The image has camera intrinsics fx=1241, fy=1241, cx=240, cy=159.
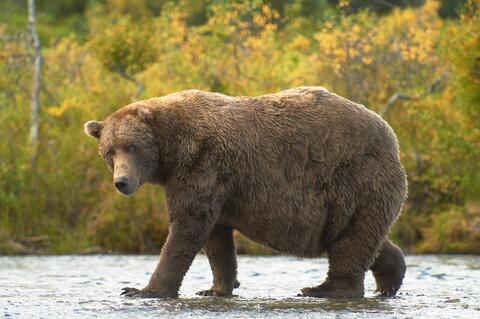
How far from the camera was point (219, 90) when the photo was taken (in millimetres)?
21203

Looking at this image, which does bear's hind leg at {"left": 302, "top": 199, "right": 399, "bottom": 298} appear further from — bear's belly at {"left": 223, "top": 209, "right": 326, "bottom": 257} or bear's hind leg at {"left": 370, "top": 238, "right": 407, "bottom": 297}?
bear's hind leg at {"left": 370, "top": 238, "right": 407, "bottom": 297}

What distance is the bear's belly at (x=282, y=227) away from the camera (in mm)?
9969

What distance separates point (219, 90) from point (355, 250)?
1124 cm

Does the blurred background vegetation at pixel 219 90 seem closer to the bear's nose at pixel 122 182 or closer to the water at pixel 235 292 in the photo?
the water at pixel 235 292

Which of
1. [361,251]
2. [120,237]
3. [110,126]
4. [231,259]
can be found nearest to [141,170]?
[110,126]

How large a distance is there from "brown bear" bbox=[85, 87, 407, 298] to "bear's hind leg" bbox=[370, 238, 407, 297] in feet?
0.20

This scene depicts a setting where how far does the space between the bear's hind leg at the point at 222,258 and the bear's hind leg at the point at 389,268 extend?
4.22 ft

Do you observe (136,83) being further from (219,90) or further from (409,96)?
(409,96)

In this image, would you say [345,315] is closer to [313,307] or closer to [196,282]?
[313,307]

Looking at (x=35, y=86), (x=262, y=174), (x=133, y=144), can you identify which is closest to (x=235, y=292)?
(x=262, y=174)

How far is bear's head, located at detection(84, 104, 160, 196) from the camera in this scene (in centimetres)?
961

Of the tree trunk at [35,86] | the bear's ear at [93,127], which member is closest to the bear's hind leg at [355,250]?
the bear's ear at [93,127]

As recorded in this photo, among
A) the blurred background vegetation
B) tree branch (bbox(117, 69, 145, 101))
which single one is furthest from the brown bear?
tree branch (bbox(117, 69, 145, 101))

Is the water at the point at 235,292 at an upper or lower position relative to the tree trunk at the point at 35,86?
lower
